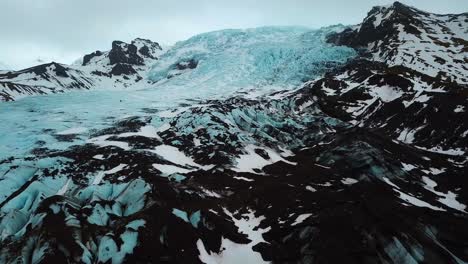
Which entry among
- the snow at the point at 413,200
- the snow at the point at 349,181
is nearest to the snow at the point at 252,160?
the snow at the point at 349,181

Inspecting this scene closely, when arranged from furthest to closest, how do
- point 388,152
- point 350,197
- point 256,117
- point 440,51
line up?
1. point 440,51
2. point 256,117
3. point 388,152
4. point 350,197

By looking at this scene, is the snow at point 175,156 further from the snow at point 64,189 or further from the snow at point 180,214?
the snow at point 180,214

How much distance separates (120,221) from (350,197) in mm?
37932

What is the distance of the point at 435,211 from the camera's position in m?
59.7

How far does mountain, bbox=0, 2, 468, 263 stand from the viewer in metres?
51.8

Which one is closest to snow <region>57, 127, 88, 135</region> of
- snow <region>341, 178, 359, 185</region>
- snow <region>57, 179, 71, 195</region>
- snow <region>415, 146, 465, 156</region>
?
snow <region>57, 179, 71, 195</region>

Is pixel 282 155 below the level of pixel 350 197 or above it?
below

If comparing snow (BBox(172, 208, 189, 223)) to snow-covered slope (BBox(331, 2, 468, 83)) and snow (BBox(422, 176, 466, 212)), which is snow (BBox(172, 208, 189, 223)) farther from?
snow-covered slope (BBox(331, 2, 468, 83))

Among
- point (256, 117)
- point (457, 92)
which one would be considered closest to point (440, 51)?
point (457, 92)

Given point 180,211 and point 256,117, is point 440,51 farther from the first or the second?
point 180,211

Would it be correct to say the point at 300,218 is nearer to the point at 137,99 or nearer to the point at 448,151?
the point at 448,151

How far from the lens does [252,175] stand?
83.1 m

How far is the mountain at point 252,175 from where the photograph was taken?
5175 centimetres

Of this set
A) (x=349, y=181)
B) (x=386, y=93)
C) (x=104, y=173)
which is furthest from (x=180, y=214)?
(x=386, y=93)
